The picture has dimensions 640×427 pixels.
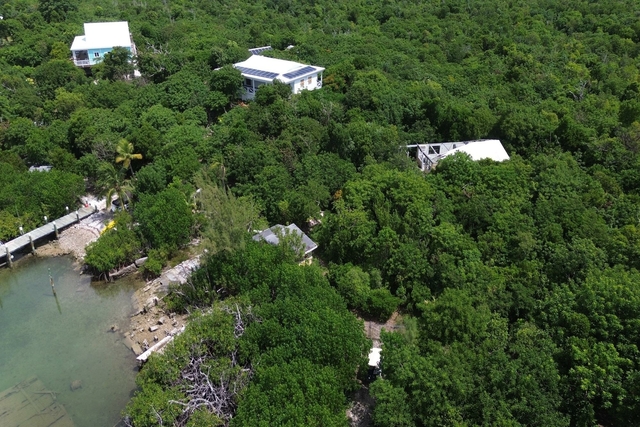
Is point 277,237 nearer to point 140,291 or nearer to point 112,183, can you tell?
point 140,291

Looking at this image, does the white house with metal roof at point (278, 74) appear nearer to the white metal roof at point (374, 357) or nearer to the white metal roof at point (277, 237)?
the white metal roof at point (277, 237)

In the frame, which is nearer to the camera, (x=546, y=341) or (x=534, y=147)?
(x=546, y=341)

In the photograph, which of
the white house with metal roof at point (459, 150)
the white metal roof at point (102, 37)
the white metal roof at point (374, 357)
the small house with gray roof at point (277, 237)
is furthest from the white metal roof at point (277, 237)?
the white metal roof at point (102, 37)

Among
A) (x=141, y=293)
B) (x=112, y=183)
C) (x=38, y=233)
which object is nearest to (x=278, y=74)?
(x=112, y=183)

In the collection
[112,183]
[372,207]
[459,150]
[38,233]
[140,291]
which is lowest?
[140,291]

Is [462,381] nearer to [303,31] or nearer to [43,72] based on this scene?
[43,72]

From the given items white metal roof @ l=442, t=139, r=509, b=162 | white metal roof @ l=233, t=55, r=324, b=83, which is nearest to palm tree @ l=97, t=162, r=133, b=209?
white metal roof @ l=233, t=55, r=324, b=83

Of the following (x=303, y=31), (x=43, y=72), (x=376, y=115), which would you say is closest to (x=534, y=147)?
(x=376, y=115)
